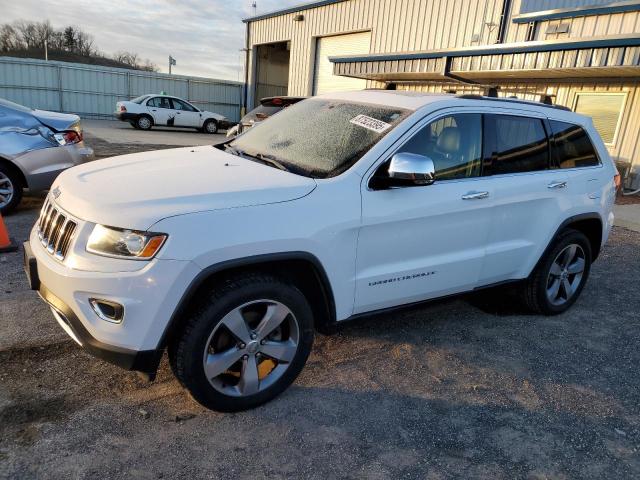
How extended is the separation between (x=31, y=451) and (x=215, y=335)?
1.01 meters

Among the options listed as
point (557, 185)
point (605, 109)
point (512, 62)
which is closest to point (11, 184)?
point (557, 185)

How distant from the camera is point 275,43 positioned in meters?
23.9

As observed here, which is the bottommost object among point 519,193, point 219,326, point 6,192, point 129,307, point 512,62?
point 6,192

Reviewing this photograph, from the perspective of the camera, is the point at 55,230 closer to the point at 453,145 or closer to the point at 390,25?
the point at 453,145

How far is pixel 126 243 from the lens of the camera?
2346mm

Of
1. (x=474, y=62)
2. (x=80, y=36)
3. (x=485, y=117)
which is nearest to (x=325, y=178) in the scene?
(x=485, y=117)

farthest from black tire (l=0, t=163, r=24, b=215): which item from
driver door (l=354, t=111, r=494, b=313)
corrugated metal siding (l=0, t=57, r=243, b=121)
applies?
corrugated metal siding (l=0, t=57, r=243, b=121)

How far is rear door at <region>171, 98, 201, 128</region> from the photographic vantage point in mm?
23562

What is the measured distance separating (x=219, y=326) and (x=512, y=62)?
11.6m

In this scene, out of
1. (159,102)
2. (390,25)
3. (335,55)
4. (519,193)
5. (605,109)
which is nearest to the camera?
(519,193)

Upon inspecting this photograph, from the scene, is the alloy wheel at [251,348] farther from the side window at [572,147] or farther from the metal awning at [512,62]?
the metal awning at [512,62]

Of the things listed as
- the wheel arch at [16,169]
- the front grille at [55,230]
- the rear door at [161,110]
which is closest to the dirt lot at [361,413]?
the front grille at [55,230]

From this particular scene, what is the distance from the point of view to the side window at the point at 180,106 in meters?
23.5

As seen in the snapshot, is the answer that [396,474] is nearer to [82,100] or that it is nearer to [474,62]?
[474,62]
